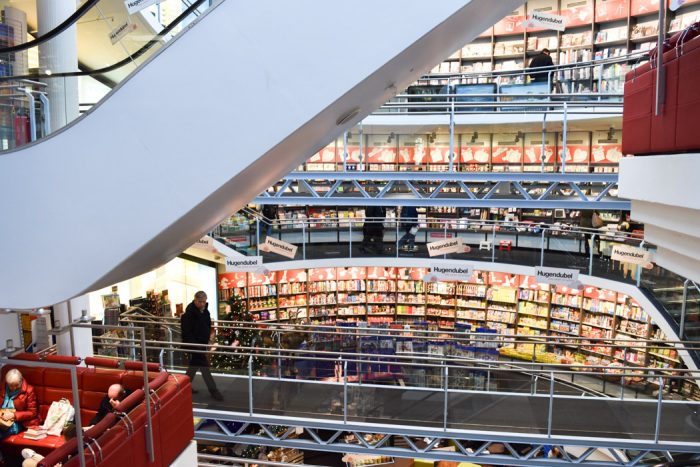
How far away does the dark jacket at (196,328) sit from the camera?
638 cm

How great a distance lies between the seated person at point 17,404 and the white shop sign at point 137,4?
382 centimetres

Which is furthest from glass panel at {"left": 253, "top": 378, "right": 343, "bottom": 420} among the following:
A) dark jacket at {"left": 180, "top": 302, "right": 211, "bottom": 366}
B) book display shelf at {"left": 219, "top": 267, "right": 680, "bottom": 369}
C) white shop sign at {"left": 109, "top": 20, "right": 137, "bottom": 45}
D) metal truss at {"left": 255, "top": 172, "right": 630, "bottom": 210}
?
book display shelf at {"left": 219, "top": 267, "right": 680, "bottom": 369}

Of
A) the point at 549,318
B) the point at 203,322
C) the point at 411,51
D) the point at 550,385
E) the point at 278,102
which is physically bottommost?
the point at 549,318

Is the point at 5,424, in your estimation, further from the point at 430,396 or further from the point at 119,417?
the point at 430,396

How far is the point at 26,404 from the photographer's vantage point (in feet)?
15.7

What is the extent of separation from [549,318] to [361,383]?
6898mm

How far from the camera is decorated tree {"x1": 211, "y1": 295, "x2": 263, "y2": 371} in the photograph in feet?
20.9

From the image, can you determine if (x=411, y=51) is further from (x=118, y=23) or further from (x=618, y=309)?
(x=618, y=309)

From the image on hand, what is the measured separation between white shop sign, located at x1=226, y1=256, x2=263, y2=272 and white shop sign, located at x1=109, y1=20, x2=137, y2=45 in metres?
7.76

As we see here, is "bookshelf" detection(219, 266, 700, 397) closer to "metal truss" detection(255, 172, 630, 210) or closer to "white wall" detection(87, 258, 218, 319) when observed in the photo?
"white wall" detection(87, 258, 218, 319)

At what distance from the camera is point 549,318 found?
38.0 ft

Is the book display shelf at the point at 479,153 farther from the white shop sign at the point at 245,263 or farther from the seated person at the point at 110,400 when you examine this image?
the seated person at the point at 110,400

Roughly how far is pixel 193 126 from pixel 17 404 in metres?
4.14

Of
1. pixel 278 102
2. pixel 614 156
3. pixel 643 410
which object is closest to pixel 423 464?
pixel 643 410
